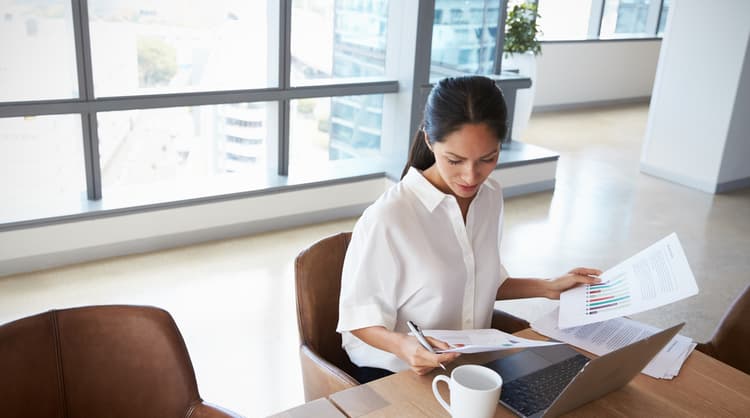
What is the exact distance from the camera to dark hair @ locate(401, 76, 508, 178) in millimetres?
1596

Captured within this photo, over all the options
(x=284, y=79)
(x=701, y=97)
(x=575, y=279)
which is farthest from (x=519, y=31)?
(x=575, y=279)

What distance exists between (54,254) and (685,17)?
4670 millimetres

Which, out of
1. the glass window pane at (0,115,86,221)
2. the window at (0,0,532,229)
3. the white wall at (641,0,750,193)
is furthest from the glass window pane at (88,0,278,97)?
the white wall at (641,0,750,193)

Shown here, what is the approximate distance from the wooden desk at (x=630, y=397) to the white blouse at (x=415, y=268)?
179 mm

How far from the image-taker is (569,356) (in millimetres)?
1600

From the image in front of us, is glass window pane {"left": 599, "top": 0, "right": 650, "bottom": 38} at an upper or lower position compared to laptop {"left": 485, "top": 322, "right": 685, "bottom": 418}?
upper

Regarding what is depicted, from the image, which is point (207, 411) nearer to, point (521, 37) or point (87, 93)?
point (87, 93)

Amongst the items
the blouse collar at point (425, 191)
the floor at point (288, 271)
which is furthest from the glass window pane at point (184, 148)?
the blouse collar at point (425, 191)

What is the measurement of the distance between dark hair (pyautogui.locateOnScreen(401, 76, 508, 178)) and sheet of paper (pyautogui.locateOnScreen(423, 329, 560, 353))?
43 cm

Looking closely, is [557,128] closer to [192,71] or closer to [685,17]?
[685,17]

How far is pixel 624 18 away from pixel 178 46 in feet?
22.6

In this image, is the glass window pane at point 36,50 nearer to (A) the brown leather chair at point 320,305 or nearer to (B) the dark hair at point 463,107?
(A) the brown leather chair at point 320,305

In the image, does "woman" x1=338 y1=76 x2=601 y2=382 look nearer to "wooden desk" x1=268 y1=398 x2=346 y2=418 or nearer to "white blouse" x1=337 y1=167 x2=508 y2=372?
"white blouse" x1=337 y1=167 x2=508 y2=372

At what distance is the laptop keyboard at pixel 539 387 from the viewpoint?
4.58 feet
